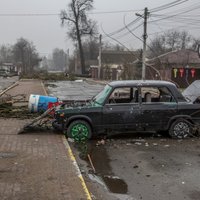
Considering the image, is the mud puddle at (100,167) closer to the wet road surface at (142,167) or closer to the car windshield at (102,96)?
the wet road surface at (142,167)

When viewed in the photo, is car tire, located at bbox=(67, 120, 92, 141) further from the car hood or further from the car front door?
the car hood

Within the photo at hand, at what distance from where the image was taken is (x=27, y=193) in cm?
630

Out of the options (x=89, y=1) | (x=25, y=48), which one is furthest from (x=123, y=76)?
(x=25, y=48)

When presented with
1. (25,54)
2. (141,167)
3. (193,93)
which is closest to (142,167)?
(141,167)

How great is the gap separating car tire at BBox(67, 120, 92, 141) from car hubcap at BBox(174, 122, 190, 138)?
2.40 m


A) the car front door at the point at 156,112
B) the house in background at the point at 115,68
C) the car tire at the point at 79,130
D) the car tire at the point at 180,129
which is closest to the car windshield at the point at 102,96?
the car tire at the point at 79,130

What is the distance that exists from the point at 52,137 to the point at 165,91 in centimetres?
343

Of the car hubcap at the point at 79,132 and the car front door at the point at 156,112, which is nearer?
the car hubcap at the point at 79,132

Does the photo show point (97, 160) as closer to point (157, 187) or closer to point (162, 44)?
point (157, 187)

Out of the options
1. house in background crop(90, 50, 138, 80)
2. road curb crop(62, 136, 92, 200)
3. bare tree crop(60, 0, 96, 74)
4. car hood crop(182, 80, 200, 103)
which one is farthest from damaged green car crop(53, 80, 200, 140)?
bare tree crop(60, 0, 96, 74)

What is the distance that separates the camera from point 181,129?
11.3m

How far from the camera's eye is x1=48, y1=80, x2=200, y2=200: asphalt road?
672 centimetres

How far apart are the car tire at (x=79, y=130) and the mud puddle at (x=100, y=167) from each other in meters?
0.26

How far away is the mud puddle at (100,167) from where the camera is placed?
7025 mm
